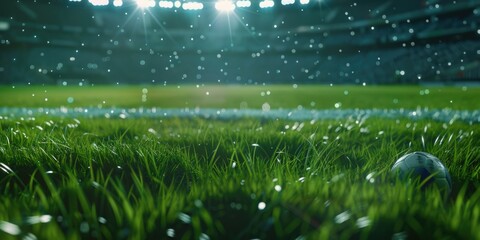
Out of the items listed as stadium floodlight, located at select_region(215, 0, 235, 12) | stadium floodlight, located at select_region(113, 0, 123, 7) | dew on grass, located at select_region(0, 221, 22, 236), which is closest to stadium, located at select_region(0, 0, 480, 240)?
dew on grass, located at select_region(0, 221, 22, 236)

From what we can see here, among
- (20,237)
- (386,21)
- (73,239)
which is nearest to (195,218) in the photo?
(73,239)

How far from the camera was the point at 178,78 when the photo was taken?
141 feet

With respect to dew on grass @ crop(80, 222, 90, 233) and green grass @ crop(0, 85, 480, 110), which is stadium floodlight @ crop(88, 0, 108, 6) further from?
dew on grass @ crop(80, 222, 90, 233)

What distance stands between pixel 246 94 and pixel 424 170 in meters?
15.9

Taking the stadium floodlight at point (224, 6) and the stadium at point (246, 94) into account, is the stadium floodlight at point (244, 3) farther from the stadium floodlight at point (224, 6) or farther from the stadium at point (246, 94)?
the stadium floodlight at point (224, 6)

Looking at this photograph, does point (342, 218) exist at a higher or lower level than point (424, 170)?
higher

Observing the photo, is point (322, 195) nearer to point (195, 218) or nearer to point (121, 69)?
point (195, 218)

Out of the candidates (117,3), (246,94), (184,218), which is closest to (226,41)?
(117,3)

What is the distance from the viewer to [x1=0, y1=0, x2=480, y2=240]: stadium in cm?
130

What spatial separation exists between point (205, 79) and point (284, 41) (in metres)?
9.41

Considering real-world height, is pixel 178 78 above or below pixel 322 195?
below

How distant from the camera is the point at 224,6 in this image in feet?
149

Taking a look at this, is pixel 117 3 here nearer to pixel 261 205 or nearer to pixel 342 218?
pixel 261 205

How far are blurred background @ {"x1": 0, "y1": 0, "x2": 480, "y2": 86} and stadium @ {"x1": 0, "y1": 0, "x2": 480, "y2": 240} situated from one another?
16 cm
